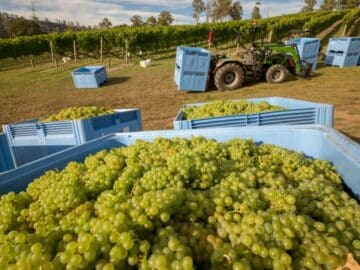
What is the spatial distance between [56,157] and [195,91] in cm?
954

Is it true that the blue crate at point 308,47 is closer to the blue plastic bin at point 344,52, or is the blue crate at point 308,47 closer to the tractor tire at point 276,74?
the blue plastic bin at point 344,52

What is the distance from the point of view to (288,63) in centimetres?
1231

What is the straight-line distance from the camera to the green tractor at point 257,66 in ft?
37.0

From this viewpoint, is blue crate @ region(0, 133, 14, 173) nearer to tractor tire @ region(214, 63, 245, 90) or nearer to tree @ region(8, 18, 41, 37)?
tractor tire @ region(214, 63, 245, 90)

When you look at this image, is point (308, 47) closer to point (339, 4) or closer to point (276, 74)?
point (276, 74)

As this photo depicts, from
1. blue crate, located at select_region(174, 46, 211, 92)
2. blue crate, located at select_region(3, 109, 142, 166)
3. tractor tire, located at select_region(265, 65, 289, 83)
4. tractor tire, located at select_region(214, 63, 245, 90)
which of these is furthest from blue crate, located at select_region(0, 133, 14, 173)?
tractor tire, located at select_region(265, 65, 289, 83)

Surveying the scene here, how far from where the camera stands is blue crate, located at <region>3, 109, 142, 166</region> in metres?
3.97

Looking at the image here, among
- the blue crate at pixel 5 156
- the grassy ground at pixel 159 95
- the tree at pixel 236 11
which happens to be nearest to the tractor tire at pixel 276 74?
the grassy ground at pixel 159 95

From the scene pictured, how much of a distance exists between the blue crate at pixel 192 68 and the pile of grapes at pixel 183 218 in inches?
341

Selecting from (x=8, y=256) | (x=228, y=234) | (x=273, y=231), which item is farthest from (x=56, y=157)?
(x=273, y=231)

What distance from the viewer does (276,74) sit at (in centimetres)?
1206

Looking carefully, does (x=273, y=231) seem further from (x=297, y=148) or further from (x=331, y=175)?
(x=297, y=148)

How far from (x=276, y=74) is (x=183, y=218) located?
38.1 feet

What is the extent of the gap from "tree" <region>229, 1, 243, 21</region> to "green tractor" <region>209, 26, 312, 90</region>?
6766cm
